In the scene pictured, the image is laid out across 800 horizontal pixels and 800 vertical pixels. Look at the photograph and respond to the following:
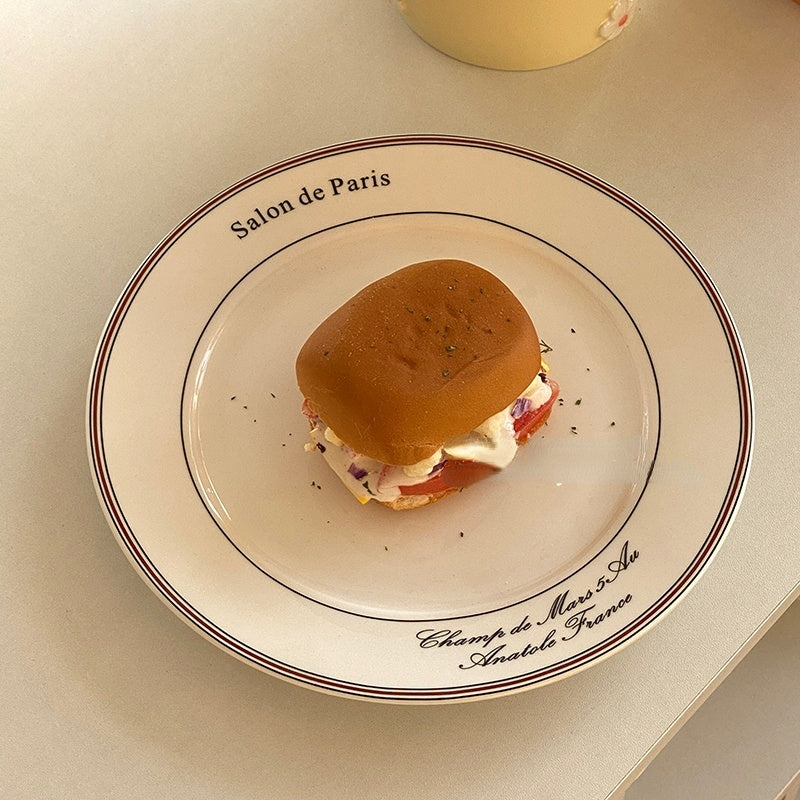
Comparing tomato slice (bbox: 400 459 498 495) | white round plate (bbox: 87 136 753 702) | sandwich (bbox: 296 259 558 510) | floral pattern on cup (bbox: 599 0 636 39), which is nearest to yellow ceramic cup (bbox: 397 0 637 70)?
floral pattern on cup (bbox: 599 0 636 39)

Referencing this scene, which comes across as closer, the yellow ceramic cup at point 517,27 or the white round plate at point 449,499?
the white round plate at point 449,499

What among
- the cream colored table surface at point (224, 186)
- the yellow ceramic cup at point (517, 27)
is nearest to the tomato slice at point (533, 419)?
the cream colored table surface at point (224, 186)

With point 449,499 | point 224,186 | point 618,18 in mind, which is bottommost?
point 449,499

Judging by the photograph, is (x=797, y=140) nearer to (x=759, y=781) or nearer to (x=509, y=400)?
(x=509, y=400)

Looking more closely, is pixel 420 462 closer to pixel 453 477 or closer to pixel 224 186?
pixel 453 477

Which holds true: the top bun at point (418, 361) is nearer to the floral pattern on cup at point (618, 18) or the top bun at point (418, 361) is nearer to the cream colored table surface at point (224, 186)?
the cream colored table surface at point (224, 186)

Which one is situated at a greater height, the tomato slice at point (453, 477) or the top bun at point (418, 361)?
the top bun at point (418, 361)

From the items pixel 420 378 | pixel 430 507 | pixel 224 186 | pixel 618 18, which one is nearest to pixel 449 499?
pixel 430 507
